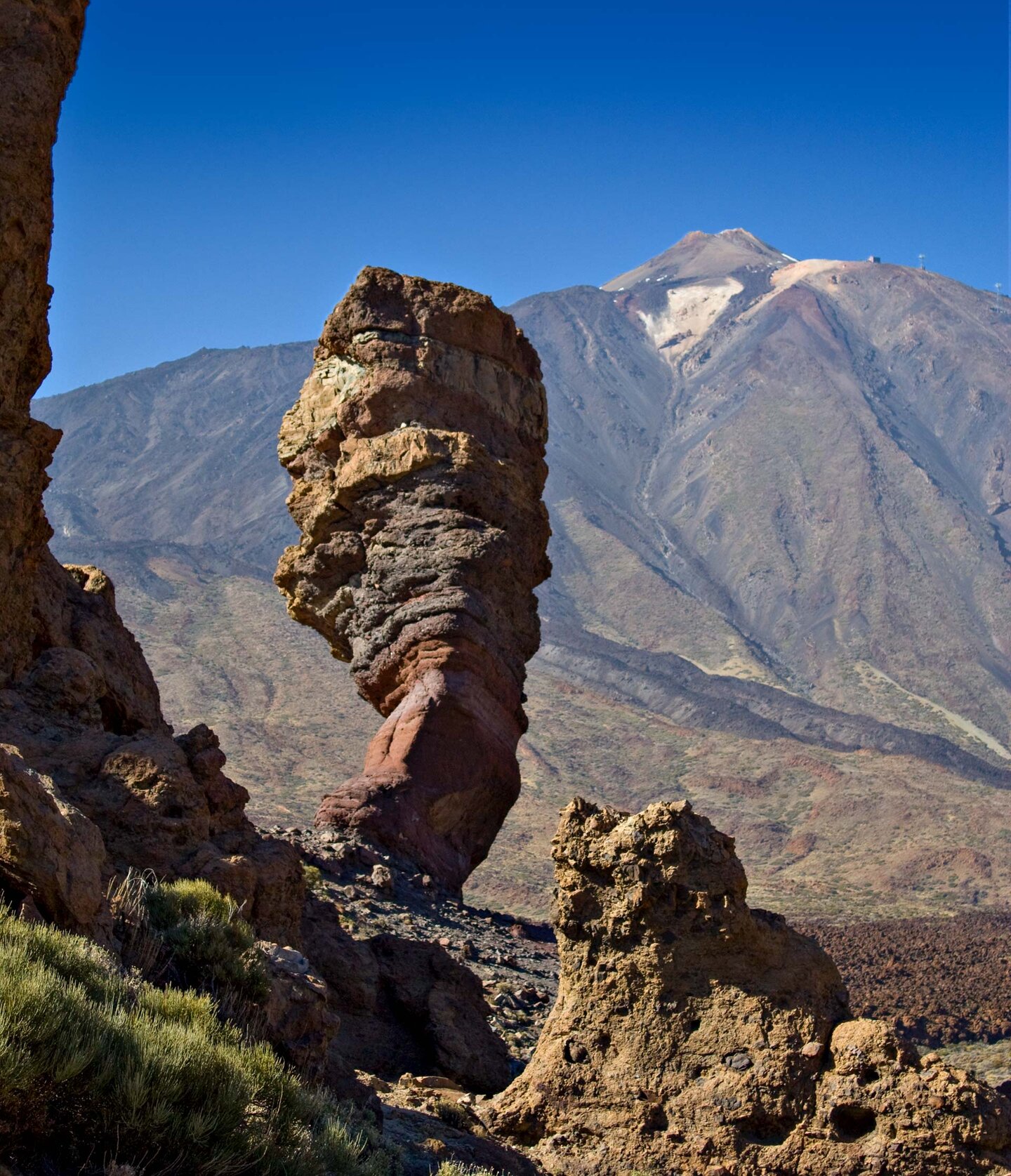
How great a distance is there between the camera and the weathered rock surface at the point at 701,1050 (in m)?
7.06

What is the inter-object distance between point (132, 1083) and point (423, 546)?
1267 centimetres

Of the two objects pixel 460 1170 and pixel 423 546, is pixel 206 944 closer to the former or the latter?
pixel 460 1170

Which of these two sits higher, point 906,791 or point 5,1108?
point 906,791

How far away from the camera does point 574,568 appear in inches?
4358

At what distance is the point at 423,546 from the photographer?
17312mm

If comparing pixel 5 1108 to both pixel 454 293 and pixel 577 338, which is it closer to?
pixel 454 293

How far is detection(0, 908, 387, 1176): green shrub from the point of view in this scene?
4.68 m

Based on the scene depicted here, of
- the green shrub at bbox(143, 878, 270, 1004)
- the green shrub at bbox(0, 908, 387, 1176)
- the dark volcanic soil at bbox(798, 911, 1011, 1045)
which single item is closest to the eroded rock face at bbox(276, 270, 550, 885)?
the dark volcanic soil at bbox(798, 911, 1011, 1045)

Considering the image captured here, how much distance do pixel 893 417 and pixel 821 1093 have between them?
5680 inches

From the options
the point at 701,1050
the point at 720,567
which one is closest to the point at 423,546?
the point at 701,1050

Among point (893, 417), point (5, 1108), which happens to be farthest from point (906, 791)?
point (893, 417)

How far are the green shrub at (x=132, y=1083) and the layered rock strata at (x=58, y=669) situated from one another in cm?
185

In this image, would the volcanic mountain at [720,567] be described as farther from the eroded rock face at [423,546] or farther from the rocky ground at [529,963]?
the eroded rock face at [423,546]

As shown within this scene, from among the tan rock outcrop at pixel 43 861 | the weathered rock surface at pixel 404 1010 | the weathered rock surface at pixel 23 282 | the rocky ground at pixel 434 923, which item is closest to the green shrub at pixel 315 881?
the rocky ground at pixel 434 923
